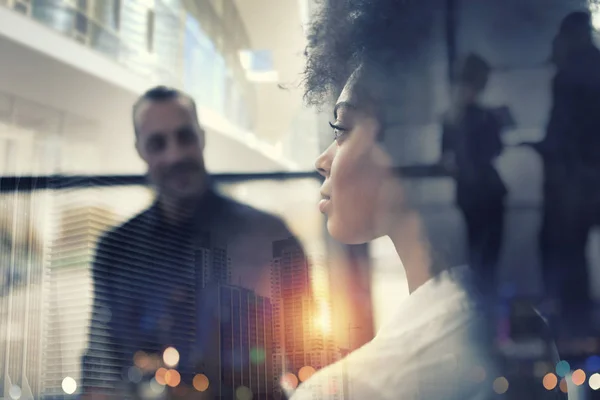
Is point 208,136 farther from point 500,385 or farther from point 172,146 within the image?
point 500,385

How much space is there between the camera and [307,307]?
3.72 ft

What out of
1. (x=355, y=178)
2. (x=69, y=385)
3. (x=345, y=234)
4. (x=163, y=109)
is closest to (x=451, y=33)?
(x=355, y=178)

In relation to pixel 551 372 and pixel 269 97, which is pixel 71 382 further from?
pixel 551 372

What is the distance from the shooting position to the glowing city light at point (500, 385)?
3.51ft

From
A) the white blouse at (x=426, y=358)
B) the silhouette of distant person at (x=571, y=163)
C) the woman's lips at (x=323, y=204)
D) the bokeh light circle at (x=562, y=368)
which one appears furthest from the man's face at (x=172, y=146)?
the bokeh light circle at (x=562, y=368)

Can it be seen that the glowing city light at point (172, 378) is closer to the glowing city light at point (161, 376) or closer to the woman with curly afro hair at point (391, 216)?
the glowing city light at point (161, 376)

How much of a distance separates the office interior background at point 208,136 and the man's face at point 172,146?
3cm

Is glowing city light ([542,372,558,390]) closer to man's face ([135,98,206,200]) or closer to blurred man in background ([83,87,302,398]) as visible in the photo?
blurred man in background ([83,87,302,398])

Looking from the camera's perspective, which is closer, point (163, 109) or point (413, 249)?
point (413, 249)

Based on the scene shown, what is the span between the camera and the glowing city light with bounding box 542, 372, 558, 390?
108cm

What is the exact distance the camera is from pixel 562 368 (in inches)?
42.9

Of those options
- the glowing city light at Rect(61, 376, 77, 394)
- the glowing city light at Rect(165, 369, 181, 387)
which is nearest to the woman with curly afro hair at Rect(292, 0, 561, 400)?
the glowing city light at Rect(165, 369, 181, 387)

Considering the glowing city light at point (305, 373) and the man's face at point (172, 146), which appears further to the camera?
the man's face at point (172, 146)

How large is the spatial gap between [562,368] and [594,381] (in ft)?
0.24
